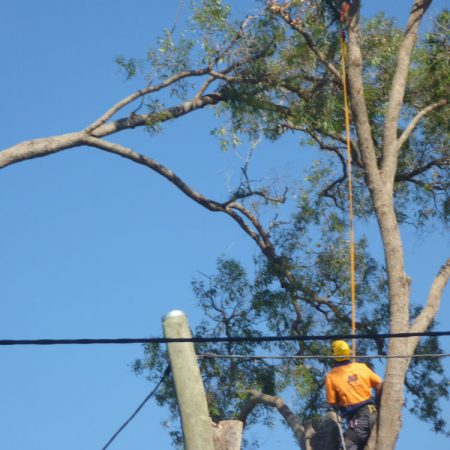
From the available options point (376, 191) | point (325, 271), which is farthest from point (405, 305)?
point (325, 271)

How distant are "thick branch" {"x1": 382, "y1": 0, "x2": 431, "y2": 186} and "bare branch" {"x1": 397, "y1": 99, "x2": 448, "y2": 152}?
184 millimetres

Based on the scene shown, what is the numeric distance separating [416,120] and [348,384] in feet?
18.6

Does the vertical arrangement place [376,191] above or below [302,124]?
below

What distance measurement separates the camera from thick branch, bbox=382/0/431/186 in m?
15.1

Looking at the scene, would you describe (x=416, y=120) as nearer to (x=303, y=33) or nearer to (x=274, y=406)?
(x=303, y=33)

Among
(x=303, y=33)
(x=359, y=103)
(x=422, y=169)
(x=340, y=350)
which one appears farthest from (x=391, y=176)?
(x=340, y=350)

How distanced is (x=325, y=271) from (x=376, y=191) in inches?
84.9

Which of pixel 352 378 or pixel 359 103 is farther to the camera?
pixel 359 103

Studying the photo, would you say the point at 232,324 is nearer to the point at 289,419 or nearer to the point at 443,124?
the point at 289,419

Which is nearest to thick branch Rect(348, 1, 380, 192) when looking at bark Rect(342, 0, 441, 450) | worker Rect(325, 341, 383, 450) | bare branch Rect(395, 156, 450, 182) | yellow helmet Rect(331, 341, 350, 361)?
bark Rect(342, 0, 441, 450)

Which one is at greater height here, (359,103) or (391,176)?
(359,103)

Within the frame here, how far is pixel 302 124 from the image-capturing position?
16.3m

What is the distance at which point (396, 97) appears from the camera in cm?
1530

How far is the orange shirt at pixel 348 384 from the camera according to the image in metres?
11.2
